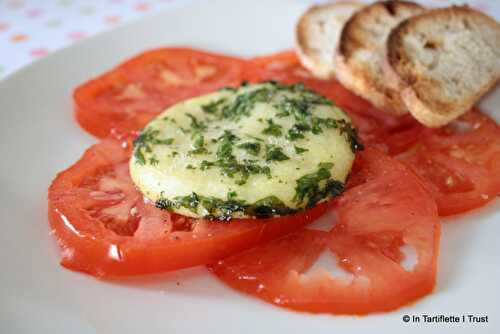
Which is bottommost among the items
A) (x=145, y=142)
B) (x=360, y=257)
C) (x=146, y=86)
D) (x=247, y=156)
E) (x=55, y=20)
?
(x=55, y=20)

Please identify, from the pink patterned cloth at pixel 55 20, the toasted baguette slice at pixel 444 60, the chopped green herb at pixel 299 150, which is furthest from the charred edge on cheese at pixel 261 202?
the pink patterned cloth at pixel 55 20

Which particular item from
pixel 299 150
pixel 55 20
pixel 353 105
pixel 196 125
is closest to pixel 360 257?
pixel 299 150

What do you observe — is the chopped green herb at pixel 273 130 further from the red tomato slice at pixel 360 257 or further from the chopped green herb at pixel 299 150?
the red tomato slice at pixel 360 257

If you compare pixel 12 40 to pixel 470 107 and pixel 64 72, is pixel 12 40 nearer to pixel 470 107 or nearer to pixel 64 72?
pixel 64 72

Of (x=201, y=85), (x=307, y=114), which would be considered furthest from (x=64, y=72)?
(x=307, y=114)

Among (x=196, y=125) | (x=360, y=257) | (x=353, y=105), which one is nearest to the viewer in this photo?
(x=360, y=257)

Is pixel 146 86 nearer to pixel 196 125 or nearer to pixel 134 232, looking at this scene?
pixel 196 125
